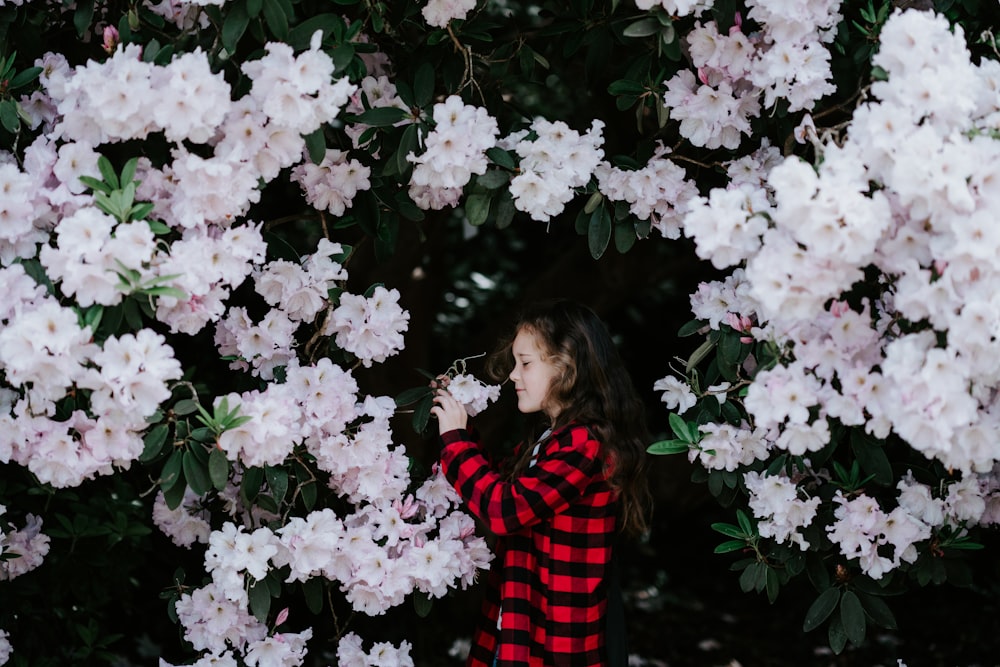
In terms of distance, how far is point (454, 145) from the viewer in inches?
86.8

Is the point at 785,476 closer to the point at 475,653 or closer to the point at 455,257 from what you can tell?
the point at 475,653

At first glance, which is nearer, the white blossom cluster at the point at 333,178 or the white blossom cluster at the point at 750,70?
the white blossom cluster at the point at 750,70

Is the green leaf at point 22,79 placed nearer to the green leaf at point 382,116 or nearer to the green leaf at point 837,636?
the green leaf at point 382,116

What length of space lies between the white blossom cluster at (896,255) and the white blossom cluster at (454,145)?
530mm

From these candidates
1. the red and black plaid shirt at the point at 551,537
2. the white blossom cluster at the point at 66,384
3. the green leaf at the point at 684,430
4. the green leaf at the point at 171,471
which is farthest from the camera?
the green leaf at the point at 684,430

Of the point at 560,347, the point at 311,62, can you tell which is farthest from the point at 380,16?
the point at 560,347

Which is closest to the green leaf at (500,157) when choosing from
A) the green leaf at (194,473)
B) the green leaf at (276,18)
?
the green leaf at (276,18)

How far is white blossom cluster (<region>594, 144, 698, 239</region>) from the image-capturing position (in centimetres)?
240

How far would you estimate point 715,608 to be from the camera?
5.31 meters

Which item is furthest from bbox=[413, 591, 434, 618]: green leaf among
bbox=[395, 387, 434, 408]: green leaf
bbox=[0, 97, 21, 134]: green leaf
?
bbox=[0, 97, 21, 134]: green leaf

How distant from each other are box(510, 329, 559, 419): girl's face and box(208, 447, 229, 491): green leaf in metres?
0.64

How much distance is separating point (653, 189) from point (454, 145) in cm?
49

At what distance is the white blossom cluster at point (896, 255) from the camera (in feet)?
5.61

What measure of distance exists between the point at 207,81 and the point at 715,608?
417cm
